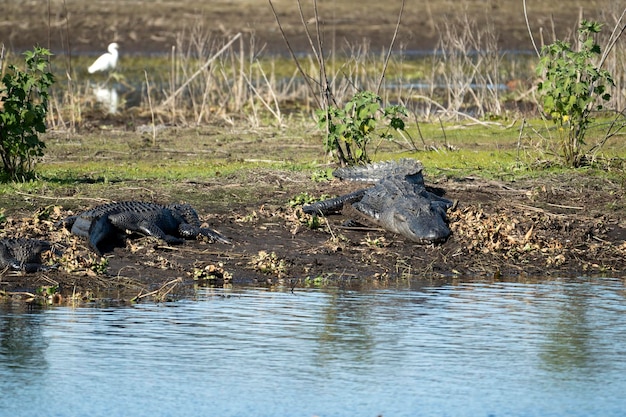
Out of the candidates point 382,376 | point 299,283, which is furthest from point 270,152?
point 382,376

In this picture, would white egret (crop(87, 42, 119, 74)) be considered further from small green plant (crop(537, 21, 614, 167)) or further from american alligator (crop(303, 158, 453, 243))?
small green plant (crop(537, 21, 614, 167))

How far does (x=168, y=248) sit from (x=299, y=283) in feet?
3.75

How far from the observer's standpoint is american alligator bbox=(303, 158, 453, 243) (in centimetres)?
845

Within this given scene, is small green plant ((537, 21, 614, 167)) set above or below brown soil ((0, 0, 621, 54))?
below

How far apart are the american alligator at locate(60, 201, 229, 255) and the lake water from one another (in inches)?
42.9

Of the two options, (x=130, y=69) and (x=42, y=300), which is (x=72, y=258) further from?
(x=130, y=69)

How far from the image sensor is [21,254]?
7.12 m

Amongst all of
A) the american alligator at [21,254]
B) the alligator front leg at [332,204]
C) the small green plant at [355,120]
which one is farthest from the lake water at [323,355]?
the small green plant at [355,120]

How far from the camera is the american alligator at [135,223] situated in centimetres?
776

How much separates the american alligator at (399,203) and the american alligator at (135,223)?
110cm

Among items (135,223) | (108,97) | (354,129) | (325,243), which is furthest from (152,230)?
(108,97)

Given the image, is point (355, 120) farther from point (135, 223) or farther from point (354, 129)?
point (135, 223)

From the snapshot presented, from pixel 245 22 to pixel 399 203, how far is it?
2065 centimetres

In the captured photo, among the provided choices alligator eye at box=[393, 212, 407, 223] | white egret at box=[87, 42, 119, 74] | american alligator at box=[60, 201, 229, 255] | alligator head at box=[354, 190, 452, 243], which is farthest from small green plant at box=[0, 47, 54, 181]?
white egret at box=[87, 42, 119, 74]
